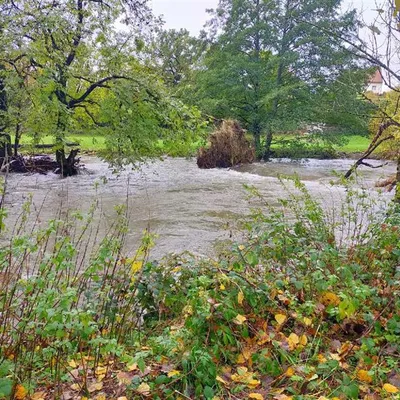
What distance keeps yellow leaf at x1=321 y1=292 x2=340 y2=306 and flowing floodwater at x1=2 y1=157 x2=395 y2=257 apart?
1.63m

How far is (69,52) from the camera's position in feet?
41.9

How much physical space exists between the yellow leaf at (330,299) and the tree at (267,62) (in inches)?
701

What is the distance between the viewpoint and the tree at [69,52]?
982 centimetres

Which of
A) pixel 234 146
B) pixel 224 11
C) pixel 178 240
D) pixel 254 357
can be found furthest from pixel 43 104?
pixel 224 11

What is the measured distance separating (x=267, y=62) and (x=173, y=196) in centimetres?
1301

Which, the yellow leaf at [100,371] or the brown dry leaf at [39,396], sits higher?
the brown dry leaf at [39,396]

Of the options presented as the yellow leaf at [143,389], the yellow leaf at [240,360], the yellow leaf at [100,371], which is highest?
the yellow leaf at [143,389]

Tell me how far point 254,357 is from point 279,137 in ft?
68.7

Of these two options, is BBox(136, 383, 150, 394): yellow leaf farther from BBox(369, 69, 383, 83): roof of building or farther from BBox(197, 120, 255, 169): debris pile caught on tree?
BBox(197, 120, 255, 169): debris pile caught on tree

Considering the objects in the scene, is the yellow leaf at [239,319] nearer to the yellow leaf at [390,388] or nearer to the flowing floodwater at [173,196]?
the yellow leaf at [390,388]

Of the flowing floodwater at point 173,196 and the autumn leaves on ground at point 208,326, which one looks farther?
the flowing floodwater at point 173,196

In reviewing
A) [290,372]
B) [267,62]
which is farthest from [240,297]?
[267,62]

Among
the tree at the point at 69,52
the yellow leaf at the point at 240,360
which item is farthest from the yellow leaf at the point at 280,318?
the tree at the point at 69,52

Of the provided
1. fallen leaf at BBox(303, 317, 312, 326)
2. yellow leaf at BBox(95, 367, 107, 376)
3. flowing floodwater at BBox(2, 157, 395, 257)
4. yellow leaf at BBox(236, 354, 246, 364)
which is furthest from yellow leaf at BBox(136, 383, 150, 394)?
flowing floodwater at BBox(2, 157, 395, 257)
